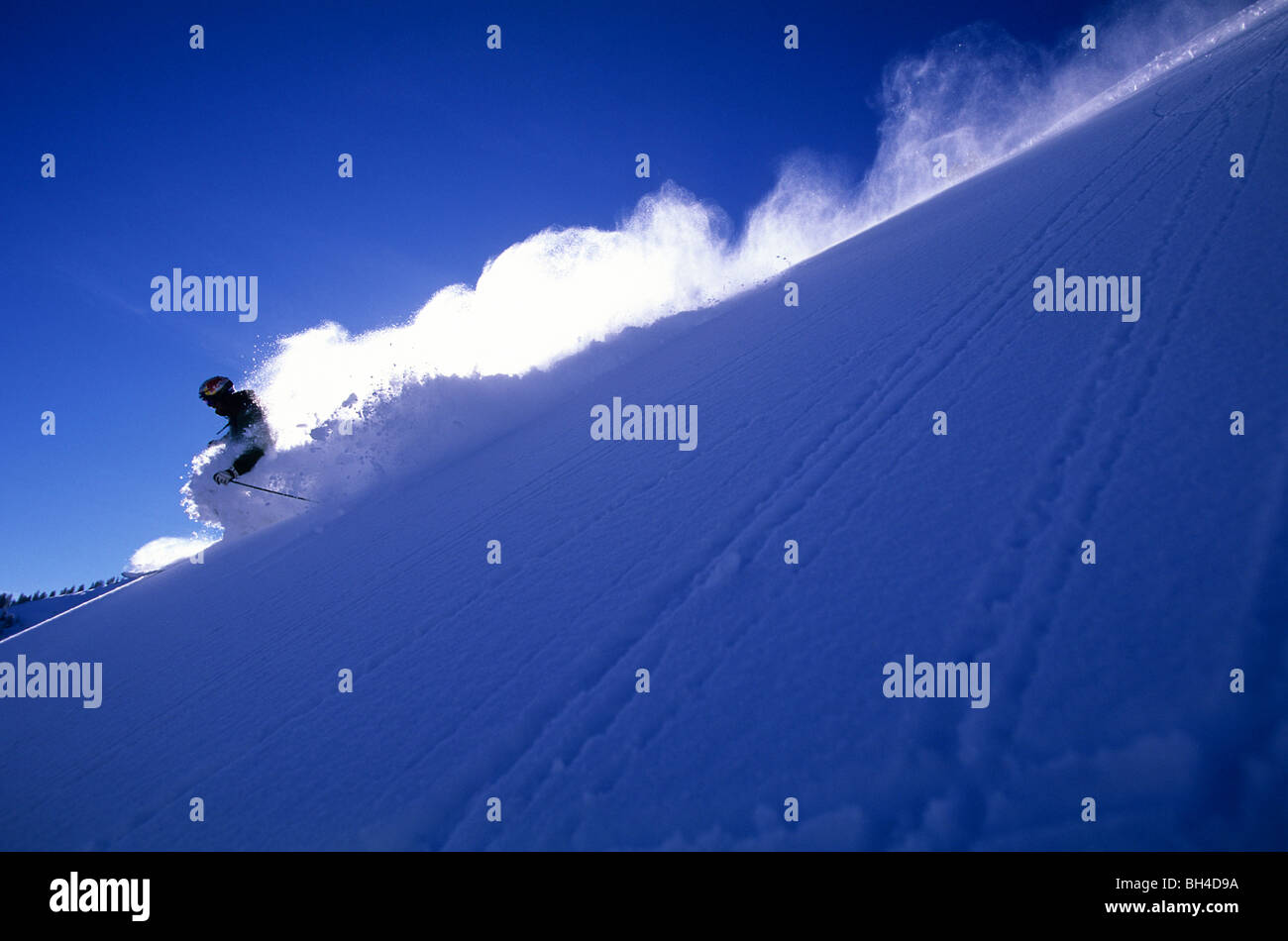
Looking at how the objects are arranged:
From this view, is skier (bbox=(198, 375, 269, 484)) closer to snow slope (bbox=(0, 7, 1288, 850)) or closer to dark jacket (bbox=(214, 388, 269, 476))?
dark jacket (bbox=(214, 388, 269, 476))

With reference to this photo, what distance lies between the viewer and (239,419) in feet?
36.3

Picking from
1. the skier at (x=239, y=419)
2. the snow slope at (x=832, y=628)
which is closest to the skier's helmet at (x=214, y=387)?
the skier at (x=239, y=419)

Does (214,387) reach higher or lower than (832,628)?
higher

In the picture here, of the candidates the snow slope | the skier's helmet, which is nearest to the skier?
the skier's helmet

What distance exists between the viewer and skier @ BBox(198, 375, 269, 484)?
1016 centimetres

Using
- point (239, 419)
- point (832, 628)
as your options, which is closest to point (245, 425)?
point (239, 419)

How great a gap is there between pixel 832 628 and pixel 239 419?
40.6 ft

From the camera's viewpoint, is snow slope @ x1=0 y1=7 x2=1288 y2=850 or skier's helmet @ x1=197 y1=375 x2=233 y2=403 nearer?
snow slope @ x1=0 y1=7 x2=1288 y2=850

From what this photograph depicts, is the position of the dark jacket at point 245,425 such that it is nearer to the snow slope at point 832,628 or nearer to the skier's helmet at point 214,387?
the skier's helmet at point 214,387

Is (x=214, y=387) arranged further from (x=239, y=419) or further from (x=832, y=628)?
(x=832, y=628)

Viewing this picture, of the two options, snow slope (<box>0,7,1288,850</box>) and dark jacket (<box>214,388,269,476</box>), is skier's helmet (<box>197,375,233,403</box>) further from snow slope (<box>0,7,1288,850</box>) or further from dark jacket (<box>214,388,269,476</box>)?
snow slope (<box>0,7,1288,850</box>)

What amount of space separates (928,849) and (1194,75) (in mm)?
16395

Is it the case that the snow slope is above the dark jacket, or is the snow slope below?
below
